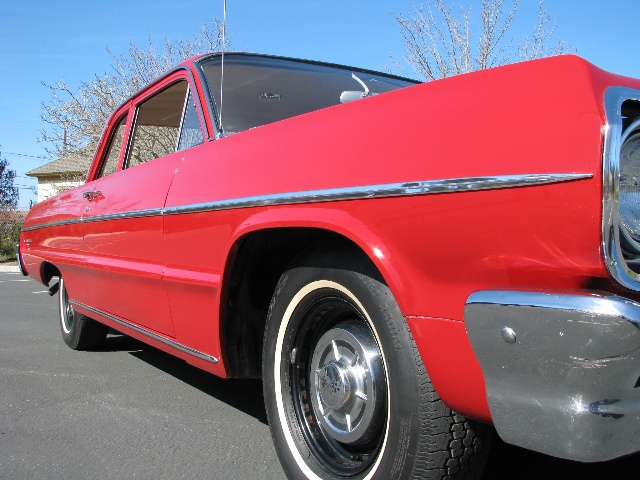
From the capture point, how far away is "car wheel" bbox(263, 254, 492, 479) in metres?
1.71

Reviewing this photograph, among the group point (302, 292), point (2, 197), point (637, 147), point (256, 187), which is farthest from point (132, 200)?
point (2, 197)

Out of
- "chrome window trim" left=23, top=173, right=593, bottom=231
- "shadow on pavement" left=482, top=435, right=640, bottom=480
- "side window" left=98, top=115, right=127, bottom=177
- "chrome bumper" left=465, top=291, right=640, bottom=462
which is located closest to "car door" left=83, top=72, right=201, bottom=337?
"side window" left=98, top=115, right=127, bottom=177

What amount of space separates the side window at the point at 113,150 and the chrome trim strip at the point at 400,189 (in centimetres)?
227

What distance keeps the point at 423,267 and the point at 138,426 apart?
2.12 meters

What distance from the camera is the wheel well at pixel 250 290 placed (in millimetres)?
2428

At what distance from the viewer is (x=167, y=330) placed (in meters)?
3.01

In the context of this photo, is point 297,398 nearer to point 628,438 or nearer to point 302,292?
point 302,292

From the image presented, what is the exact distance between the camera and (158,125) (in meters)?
4.30

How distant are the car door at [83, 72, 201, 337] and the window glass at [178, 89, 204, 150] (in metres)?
0.06

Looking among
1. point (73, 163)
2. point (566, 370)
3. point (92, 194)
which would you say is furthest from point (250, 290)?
point (73, 163)

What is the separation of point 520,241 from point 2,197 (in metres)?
32.0

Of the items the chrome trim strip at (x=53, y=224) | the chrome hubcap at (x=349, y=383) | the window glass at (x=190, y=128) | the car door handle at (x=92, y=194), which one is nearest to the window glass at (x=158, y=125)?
the window glass at (x=190, y=128)

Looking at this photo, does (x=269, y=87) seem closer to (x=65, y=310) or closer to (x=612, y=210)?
(x=612, y=210)

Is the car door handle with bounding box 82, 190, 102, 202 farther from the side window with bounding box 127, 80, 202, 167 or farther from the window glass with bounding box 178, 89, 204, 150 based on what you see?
the window glass with bounding box 178, 89, 204, 150
